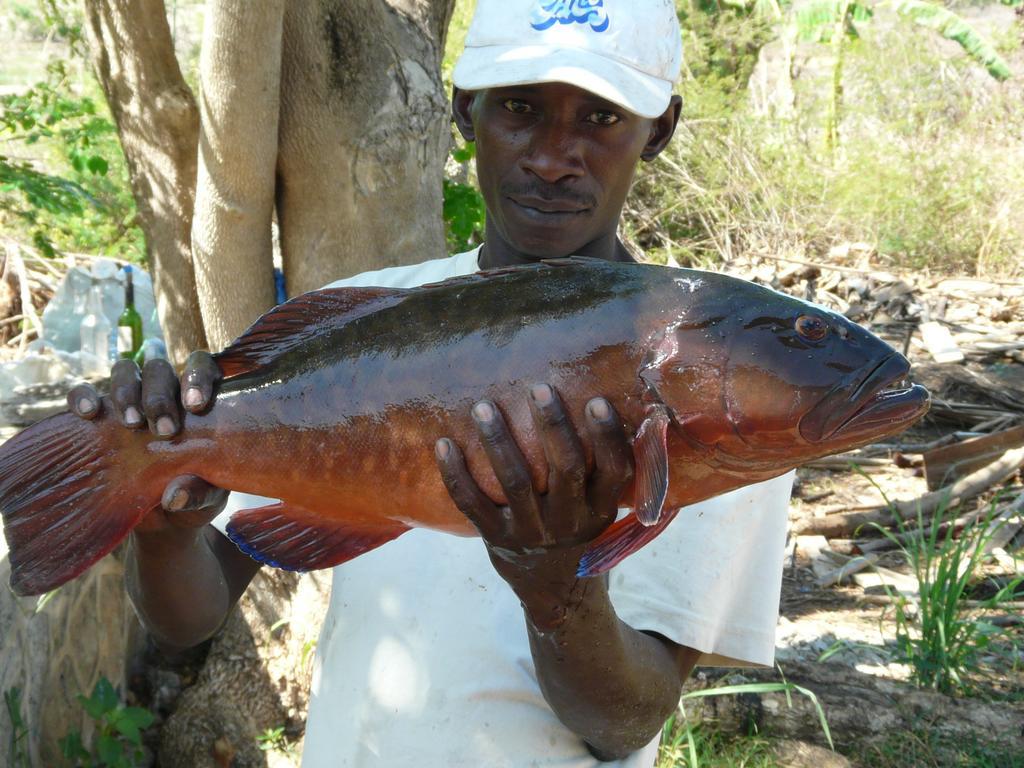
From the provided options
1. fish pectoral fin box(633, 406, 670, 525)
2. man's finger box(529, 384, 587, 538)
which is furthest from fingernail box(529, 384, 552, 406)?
fish pectoral fin box(633, 406, 670, 525)

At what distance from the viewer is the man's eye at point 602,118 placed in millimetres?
2162

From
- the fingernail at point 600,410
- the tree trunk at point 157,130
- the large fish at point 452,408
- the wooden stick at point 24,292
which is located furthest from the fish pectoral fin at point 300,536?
the wooden stick at point 24,292

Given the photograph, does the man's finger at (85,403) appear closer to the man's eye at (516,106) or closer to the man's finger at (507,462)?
the man's finger at (507,462)

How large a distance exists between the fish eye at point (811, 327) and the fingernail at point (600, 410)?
36cm

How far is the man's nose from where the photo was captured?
2.17m

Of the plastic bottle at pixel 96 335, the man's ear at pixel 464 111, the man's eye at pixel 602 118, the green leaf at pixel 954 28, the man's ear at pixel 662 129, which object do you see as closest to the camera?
the man's eye at pixel 602 118

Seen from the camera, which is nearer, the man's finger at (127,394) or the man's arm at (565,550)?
the man's arm at (565,550)

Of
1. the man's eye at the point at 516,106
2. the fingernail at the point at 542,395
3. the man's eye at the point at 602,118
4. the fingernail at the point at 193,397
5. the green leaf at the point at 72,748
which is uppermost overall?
the man's eye at the point at 516,106

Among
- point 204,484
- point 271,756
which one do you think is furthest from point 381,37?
point 271,756

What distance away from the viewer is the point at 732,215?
13359 millimetres

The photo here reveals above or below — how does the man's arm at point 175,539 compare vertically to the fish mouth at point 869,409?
below

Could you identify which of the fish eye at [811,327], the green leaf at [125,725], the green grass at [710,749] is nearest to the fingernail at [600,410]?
the fish eye at [811,327]

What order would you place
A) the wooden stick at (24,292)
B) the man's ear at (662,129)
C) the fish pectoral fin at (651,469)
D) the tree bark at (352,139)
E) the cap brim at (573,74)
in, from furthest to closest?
the wooden stick at (24,292) → the tree bark at (352,139) → the man's ear at (662,129) → the cap brim at (573,74) → the fish pectoral fin at (651,469)

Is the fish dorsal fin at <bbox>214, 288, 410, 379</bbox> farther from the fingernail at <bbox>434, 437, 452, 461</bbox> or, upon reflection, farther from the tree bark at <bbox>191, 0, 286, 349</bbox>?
the tree bark at <bbox>191, 0, 286, 349</bbox>
